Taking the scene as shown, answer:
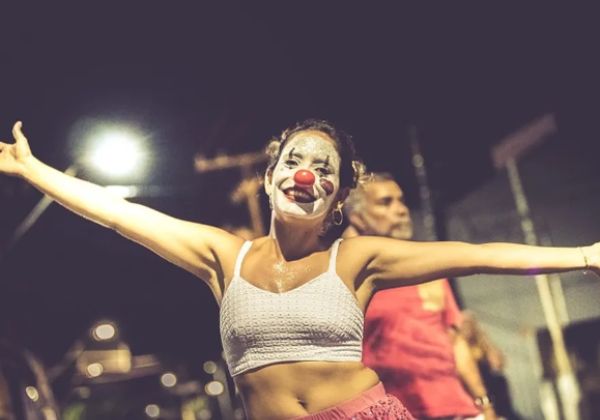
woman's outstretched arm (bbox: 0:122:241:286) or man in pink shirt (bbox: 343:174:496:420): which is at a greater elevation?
woman's outstretched arm (bbox: 0:122:241:286)

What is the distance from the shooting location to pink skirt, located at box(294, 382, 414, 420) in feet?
8.72

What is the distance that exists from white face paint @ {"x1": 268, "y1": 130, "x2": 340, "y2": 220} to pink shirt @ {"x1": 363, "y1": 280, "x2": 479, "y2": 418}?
54.2 inches

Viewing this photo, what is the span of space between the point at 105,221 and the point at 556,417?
11.3 m

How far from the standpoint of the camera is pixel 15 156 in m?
3.16

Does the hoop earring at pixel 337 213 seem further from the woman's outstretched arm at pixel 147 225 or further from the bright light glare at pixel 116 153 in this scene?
the bright light glare at pixel 116 153

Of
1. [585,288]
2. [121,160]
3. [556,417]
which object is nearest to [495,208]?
[585,288]

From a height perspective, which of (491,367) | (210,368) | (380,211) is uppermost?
(210,368)

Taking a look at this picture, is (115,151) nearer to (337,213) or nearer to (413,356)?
(413,356)

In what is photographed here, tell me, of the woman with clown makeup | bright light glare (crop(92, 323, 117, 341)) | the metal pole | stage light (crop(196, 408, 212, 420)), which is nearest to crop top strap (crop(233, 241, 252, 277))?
the woman with clown makeup

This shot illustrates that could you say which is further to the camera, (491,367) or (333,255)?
(491,367)

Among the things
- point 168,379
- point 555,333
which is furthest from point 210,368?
point 555,333

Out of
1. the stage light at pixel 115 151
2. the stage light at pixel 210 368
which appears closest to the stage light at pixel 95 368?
the stage light at pixel 210 368

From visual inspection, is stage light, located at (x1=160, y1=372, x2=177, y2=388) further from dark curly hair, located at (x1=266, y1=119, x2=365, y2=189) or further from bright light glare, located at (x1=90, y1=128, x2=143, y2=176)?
dark curly hair, located at (x1=266, y1=119, x2=365, y2=189)

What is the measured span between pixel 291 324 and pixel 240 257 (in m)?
0.38
